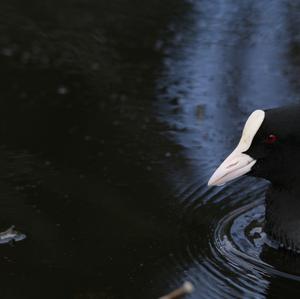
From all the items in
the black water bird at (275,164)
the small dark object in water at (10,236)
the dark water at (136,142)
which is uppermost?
the black water bird at (275,164)

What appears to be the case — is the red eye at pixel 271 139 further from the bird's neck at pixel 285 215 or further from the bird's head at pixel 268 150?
the bird's neck at pixel 285 215

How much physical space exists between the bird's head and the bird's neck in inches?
2.4

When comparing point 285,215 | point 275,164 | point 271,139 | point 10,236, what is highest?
point 271,139

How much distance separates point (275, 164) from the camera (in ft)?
14.4

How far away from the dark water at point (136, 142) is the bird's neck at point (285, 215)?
7 cm

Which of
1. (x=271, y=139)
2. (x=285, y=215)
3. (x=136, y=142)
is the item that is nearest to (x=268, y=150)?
(x=271, y=139)

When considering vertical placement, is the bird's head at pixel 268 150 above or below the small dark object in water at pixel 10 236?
above

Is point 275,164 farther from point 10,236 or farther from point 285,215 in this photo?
point 10,236

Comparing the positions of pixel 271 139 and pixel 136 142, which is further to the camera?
pixel 136 142

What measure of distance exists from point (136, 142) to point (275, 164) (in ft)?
3.50

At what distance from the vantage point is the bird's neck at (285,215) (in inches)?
175

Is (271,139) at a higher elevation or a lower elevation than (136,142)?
higher

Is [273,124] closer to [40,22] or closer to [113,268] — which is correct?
[113,268]

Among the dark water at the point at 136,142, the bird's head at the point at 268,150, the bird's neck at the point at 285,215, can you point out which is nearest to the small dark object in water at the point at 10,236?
the dark water at the point at 136,142
